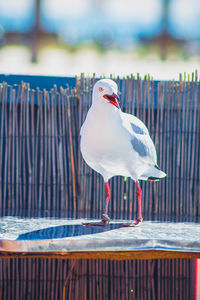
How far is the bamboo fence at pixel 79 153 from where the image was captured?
311cm

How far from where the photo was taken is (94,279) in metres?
2.99

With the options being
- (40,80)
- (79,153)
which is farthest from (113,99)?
(40,80)

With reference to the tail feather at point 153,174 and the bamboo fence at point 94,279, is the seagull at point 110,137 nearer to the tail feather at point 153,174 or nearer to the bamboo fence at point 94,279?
the tail feather at point 153,174

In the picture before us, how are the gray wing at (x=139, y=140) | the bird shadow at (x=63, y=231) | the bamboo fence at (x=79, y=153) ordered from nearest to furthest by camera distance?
the bird shadow at (x=63, y=231)
the gray wing at (x=139, y=140)
the bamboo fence at (x=79, y=153)

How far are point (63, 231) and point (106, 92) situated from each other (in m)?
0.72

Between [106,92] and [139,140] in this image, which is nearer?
[106,92]

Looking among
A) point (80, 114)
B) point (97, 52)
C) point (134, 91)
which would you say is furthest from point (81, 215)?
point (97, 52)

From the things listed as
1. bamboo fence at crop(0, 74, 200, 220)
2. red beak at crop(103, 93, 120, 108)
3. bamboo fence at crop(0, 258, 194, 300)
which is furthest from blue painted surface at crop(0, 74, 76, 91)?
bamboo fence at crop(0, 258, 194, 300)

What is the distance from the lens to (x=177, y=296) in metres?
3.03

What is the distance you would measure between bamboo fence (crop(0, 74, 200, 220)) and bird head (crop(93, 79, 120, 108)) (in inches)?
29.6

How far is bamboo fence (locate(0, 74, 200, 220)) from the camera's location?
10.2ft

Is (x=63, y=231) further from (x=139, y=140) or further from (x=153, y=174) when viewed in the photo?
(x=153, y=174)

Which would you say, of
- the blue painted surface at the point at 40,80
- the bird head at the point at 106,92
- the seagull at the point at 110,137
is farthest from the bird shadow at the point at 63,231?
the blue painted surface at the point at 40,80

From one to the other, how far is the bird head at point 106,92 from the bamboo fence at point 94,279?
46.4 inches
